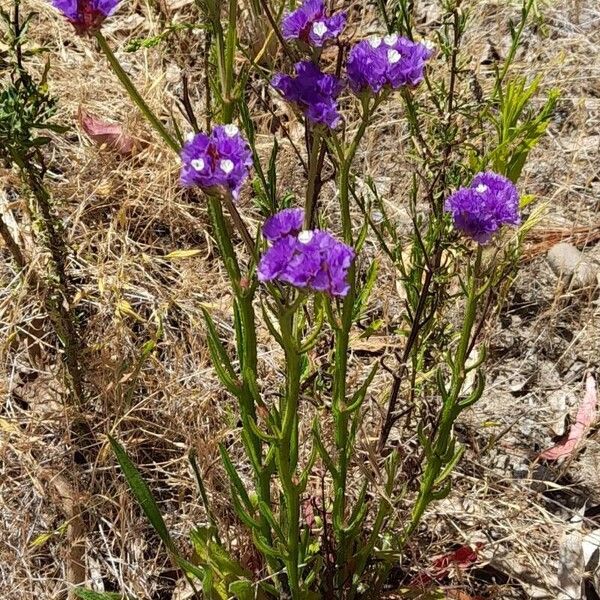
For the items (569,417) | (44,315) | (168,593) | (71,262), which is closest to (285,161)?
(71,262)

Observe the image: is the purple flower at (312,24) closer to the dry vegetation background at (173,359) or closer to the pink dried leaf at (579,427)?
the dry vegetation background at (173,359)

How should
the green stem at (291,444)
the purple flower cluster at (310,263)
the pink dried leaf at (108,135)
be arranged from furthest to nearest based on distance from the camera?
the pink dried leaf at (108,135) < the green stem at (291,444) < the purple flower cluster at (310,263)

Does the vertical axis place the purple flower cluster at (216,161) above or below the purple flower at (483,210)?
above

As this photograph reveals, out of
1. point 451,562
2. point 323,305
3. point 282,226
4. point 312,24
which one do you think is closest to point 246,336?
point 323,305

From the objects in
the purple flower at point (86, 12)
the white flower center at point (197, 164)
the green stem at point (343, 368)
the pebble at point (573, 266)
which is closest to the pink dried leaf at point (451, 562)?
the green stem at point (343, 368)

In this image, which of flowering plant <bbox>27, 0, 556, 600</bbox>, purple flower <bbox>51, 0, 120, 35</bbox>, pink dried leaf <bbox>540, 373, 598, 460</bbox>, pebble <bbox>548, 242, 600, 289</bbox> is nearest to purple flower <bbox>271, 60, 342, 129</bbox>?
flowering plant <bbox>27, 0, 556, 600</bbox>

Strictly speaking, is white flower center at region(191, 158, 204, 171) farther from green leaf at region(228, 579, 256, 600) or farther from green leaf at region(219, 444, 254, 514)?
green leaf at region(228, 579, 256, 600)

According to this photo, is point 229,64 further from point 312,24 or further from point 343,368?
point 343,368

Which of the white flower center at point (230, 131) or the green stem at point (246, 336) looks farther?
the green stem at point (246, 336)

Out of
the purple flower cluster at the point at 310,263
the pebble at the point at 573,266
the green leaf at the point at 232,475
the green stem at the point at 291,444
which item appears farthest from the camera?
the pebble at the point at 573,266
